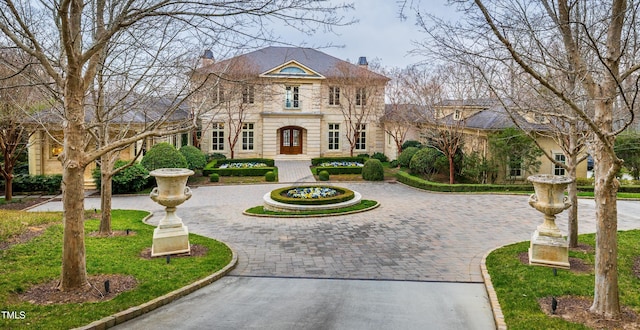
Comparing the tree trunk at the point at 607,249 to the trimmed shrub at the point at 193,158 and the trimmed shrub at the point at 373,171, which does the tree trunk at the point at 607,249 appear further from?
the trimmed shrub at the point at 193,158

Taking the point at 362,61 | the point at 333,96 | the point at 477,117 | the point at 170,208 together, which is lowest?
the point at 170,208

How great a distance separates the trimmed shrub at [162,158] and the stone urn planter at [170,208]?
491 inches

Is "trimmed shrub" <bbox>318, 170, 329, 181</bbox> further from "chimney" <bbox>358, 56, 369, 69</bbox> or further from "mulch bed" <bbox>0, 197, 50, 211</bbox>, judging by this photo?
"chimney" <bbox>358, 56, 369, 69</bbox>

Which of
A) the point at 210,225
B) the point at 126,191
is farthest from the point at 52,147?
the point at 210,225

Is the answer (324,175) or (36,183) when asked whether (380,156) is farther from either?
(36,183)

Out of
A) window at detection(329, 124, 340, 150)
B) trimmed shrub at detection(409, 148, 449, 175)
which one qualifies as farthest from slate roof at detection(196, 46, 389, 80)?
trimmed shrub at detection(409, 148, 449, 175)

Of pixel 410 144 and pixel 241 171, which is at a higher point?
pixel 410 144

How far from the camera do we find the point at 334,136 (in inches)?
1357

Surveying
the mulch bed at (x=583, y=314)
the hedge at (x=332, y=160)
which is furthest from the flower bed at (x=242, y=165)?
the mulch bed at (x=583, y=314)

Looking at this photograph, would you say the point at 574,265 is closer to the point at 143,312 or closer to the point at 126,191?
the point at 143,312

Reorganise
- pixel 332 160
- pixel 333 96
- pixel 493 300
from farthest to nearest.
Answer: pixel 333 96
pixel 332 160
pixel 493 300

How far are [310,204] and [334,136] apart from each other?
1904cm

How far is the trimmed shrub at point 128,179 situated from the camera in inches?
798

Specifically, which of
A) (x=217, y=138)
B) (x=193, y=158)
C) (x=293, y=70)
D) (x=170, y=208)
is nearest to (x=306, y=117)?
(x=293, y=70)
